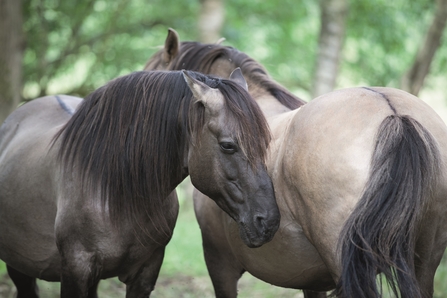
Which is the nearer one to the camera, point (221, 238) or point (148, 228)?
point (148, 228)

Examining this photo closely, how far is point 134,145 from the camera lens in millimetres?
3377

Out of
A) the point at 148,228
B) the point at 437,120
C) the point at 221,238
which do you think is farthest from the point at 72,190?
the point at 437,120

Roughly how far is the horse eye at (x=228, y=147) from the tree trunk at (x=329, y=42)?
5973 mm

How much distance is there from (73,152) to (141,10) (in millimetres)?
9861

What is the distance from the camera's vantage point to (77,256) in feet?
11.1

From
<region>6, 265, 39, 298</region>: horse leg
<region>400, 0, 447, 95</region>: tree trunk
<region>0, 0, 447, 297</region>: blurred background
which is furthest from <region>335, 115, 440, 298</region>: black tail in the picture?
<region>400, 0, 447, 95</region>: tree trunk

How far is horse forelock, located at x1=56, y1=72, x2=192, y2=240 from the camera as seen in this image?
3.32 m

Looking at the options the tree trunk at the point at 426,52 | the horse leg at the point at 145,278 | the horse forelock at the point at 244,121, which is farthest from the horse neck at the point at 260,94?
the tree trunk at the point at 426,52

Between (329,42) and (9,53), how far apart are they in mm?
4636

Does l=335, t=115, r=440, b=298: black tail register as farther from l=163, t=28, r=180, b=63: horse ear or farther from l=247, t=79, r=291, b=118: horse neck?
l=163, t=28, r=180, b=63: horse ear

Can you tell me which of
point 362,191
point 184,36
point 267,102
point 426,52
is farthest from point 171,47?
point 184,36

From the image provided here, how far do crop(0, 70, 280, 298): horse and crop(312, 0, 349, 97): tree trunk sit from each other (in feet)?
17.7

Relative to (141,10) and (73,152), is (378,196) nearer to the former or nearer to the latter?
(73,152)

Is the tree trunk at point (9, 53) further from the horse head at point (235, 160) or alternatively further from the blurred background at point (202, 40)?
the horse head at point (235, 160)
